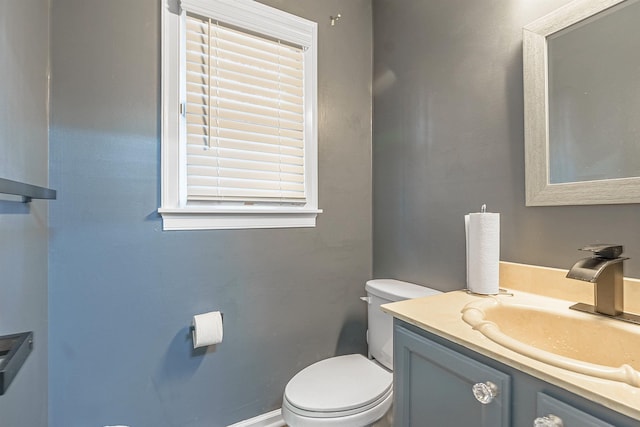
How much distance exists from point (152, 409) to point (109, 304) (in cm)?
50

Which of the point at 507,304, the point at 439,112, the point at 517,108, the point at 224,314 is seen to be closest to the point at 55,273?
the point at 224,314

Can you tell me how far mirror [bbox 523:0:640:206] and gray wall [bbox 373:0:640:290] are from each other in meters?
0.05

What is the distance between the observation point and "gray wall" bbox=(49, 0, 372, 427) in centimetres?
120

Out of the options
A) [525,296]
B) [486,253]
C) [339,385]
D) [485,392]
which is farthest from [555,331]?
[339,385]

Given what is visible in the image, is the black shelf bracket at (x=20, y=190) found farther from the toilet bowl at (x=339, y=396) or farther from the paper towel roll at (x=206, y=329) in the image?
the toilet bowl at (x=339, y=396)

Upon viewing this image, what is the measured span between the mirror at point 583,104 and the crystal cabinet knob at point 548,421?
69 cm

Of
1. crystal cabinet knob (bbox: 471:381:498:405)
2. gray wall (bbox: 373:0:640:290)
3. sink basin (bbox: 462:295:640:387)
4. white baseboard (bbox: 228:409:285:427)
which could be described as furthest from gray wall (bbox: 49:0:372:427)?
crystal cabinet knob (bbox: 471:381:498:405)

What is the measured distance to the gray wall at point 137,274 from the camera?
1204mm

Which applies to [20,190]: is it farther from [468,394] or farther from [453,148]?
[453,148]

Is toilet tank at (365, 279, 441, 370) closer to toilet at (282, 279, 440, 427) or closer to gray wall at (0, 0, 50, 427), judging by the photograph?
toilet at (282, 279, 440, 427)

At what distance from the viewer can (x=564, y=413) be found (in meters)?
0.56

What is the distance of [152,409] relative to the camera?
52.7 inches

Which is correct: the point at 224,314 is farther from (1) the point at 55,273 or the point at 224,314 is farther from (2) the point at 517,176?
(2) the point at 517,176

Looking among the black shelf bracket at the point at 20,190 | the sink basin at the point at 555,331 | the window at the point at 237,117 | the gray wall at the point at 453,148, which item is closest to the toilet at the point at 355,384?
the gray wall at the point at 453,148
